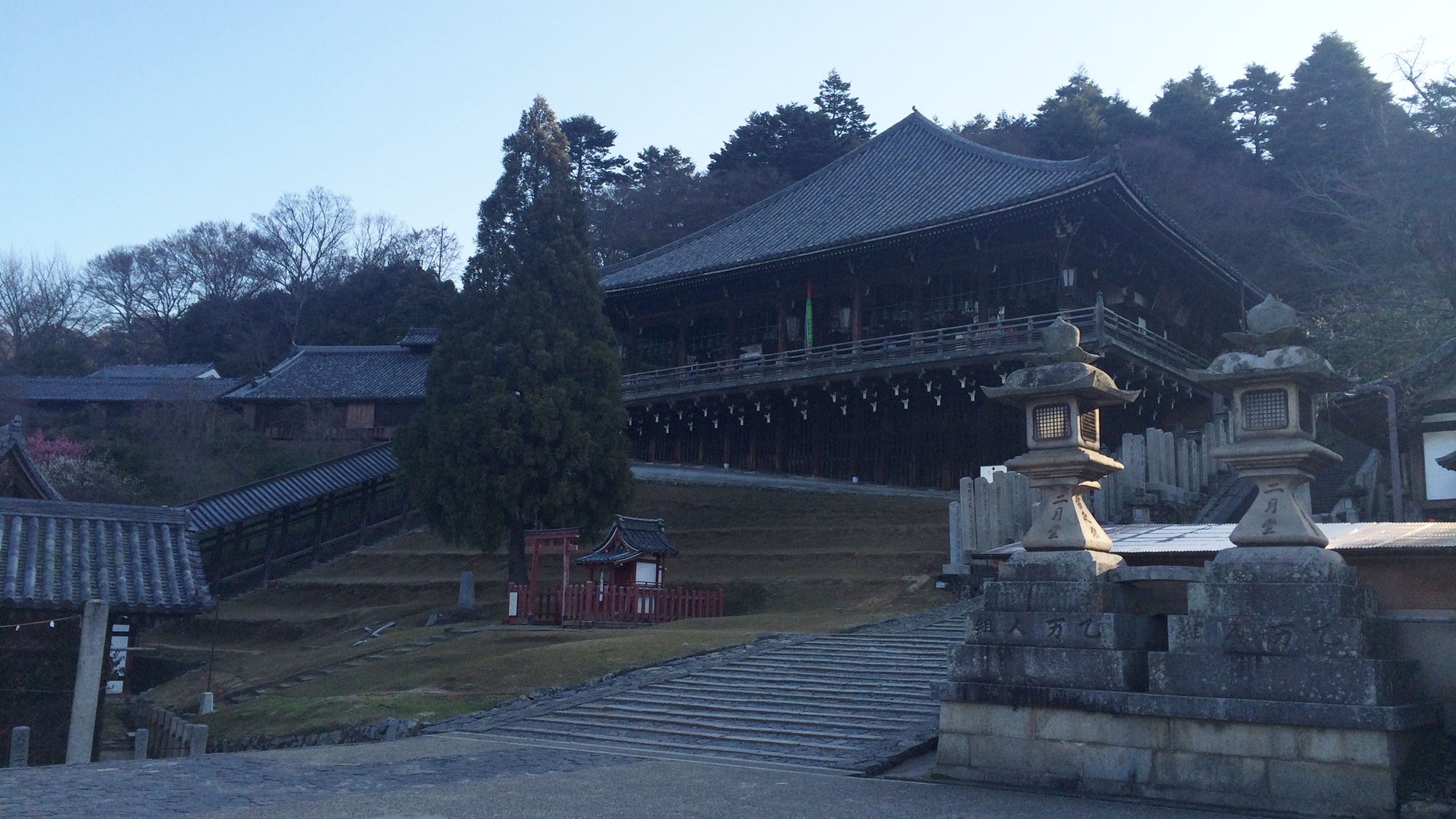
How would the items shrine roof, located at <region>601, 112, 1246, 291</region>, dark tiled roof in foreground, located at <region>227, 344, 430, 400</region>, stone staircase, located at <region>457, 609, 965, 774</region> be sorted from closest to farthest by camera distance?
1. stone staircase, located at <region>457, 609, 965, 774</region>
2. shrine roof, located at <region>601, 112, 1246, 291</region>
3. dark tiled roof in foreground, located at <region>227, 344, 430, 400</region>

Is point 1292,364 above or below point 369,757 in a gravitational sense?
above

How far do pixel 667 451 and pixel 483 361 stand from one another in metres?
11.1

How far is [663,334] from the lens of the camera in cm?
3772

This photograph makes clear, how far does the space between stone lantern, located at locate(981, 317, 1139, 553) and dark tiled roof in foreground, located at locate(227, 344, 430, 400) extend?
40.0m

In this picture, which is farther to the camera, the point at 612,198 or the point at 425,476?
the point at 612,198

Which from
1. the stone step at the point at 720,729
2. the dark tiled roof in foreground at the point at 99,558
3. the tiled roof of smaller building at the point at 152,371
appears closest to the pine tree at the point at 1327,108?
the stone step at the point at 720,729

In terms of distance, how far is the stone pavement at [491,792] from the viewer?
24.4ft

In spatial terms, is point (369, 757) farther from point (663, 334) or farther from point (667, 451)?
point (663, 334)

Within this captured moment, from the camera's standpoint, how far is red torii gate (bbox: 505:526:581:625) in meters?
21.9

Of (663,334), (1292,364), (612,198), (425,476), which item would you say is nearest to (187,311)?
(612,198)

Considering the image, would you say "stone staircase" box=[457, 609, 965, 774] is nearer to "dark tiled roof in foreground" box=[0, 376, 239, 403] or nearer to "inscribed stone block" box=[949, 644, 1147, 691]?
"inscribed stone block" box=[949, 644, 1147, 691]

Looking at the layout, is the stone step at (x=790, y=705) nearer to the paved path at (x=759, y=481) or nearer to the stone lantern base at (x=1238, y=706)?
the stone lantern base at (x=1238, y=706)

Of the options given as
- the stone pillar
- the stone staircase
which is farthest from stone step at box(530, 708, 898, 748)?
the stone pillar

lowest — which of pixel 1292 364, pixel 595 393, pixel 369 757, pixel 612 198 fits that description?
pixel 369 757
